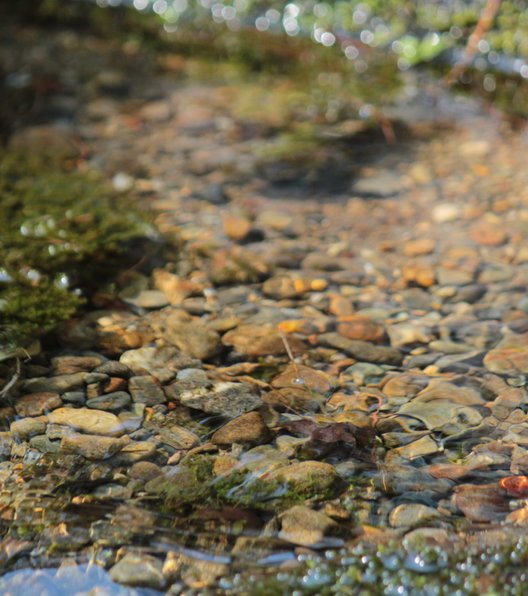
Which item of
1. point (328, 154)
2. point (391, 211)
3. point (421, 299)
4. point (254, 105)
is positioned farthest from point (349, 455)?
point (254, 105)

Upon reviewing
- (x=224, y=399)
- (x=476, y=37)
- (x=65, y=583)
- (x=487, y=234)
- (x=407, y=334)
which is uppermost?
(x=476, y=37)

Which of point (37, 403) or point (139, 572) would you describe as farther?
point (37, 403)

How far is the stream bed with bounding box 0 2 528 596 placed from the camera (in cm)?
174

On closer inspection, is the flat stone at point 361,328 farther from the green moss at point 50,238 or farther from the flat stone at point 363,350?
the green moss at point 50,238

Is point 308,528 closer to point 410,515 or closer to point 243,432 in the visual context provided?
point 410,515

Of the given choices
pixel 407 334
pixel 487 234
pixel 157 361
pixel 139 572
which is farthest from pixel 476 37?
pixel 139 572

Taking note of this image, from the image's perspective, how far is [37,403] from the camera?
215 centimetres

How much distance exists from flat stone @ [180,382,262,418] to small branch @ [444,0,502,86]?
2541mm

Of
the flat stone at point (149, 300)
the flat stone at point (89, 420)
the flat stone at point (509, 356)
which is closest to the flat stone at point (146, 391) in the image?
the flat stone at point (89, 420)

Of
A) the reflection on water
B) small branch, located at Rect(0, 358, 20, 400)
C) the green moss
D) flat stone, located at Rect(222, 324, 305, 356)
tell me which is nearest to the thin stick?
flat stone, located at Rect(222, 324, 305, 356)

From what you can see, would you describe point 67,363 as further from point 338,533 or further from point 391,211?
point 391,211

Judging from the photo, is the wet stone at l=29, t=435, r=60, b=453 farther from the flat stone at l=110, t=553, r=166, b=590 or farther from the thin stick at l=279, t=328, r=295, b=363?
the thin stick at l=279, t=328, r=295, b=363

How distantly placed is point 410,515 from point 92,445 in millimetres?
820

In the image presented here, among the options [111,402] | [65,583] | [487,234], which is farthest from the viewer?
[487,234]
